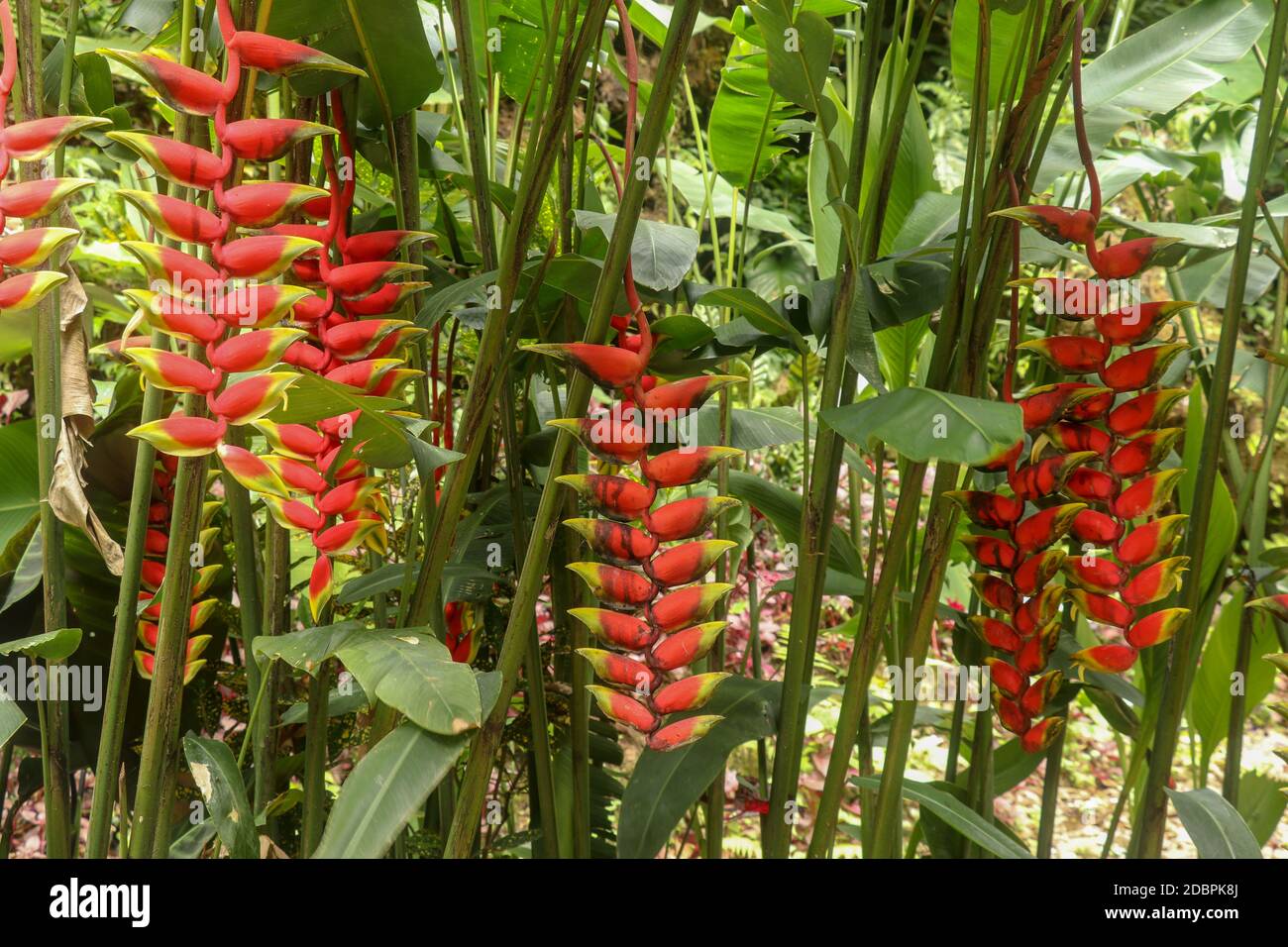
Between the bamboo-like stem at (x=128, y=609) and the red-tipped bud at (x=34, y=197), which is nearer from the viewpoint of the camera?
the red-tipped bud at (x=34, y=197)

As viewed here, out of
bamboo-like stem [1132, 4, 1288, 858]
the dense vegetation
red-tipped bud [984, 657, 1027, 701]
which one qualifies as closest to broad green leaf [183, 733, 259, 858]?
the dense vegetation

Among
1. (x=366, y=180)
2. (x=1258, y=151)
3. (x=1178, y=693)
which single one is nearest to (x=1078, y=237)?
(x=1258, y=151)

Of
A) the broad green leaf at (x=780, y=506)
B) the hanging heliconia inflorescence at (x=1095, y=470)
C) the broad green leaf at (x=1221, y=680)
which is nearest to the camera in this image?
the hanging heliconia inflorescence at (x=1095, y=470)

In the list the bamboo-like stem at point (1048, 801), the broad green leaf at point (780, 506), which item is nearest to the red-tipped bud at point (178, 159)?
the broad green leaf at point (780, 506)

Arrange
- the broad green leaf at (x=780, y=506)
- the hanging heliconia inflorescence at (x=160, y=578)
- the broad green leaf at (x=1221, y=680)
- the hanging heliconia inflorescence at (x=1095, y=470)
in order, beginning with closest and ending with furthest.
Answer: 1. the hanging heliconia inflorescence at (x=1095, y=470)
2. the hanging heliconia inflorescence at (x=160, y=578)
3. the broad green leaf at (x=780, y=506)
4. the broad green leaf at (x=1221, y=680)

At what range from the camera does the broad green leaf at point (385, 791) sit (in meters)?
0.38

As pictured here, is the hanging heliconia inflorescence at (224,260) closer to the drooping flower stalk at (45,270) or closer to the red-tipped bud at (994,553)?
the drooping flower stalk at (45,270)

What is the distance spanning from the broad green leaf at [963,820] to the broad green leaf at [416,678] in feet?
0.96

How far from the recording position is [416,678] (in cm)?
41

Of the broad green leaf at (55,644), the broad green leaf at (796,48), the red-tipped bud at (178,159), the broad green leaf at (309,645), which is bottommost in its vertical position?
the broad green leaf at (55,644)

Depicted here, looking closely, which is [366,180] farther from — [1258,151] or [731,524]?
[1258,151]

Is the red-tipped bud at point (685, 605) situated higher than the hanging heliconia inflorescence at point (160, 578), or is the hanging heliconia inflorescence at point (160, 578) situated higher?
the red-tipped bud at point (685, 605)
